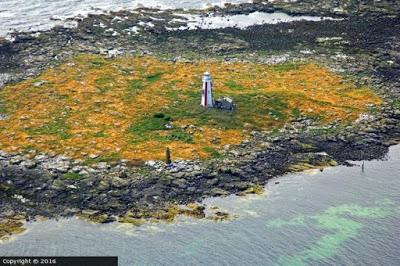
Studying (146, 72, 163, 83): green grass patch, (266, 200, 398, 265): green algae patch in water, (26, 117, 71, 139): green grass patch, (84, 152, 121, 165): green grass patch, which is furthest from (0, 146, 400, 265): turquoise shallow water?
(146, 72, 163, 83): green grass patch

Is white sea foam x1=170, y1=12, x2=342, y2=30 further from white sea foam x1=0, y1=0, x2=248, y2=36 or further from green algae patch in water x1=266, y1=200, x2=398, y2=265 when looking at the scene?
green algae patch in water x1=266, y1=200, x2=398, y2=265

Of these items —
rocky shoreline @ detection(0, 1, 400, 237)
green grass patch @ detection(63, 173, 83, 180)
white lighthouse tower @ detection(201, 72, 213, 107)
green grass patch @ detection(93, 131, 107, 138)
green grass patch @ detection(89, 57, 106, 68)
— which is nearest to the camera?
rocky shoreline @ detection(0, 1, 400, 237)

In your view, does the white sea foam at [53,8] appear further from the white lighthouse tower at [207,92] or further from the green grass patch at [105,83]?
the white lighthouse tower at [207,92]

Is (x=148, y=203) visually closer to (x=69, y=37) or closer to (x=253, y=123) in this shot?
(x=253, y=123)

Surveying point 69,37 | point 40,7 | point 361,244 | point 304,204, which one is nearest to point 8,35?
point 69,37

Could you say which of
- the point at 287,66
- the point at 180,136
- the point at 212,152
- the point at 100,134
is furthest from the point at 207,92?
the point at 287,66

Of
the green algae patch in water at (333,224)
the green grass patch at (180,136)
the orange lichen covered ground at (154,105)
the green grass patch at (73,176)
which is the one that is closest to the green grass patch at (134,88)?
the orange lichen covered ground at (154,105)

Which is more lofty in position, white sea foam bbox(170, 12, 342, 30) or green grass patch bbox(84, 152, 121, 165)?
white sea foam bbox(170, 12, 342, 30)

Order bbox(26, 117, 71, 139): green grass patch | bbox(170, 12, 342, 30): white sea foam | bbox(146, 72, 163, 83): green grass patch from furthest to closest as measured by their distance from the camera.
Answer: bbox(170, 12, 342, 30): white sea foam → bbox(146, 72, 163, 83): green grass patch → bbox(26, 117, 71, 139): green grass patch
